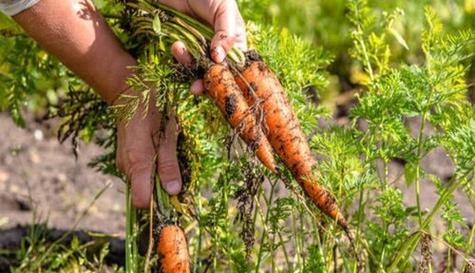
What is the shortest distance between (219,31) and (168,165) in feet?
1.28

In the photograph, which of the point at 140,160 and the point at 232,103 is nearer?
the point at 232,103

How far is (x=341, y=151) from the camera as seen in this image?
2.46m

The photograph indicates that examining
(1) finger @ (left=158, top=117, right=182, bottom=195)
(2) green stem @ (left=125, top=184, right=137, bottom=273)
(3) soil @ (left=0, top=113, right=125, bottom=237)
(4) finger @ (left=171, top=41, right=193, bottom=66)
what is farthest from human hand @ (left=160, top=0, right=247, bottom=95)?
(3) soil @ (left=0, top=113, right=125, bottom=237)

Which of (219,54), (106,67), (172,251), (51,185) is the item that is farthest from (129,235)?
(51,185)

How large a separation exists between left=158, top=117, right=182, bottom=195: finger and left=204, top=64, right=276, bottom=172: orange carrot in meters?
0.21

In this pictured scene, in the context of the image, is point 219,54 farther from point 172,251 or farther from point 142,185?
point 172,251

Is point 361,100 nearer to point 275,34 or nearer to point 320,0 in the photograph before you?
point 275,34

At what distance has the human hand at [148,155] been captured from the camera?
268 cm

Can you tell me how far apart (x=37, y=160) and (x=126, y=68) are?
1.93 metres

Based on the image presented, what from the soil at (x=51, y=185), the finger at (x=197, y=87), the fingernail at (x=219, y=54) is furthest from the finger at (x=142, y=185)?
the soil at (x=51, y=185)

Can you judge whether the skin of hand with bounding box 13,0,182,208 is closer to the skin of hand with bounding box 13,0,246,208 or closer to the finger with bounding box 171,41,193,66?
the skin of hand with bounding box 13,0,246,208

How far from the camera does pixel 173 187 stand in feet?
8.80


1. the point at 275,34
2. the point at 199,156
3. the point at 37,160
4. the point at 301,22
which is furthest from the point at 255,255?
the point at 301,22

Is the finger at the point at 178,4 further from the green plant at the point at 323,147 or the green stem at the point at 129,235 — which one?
the green stem at the point at 129,235
